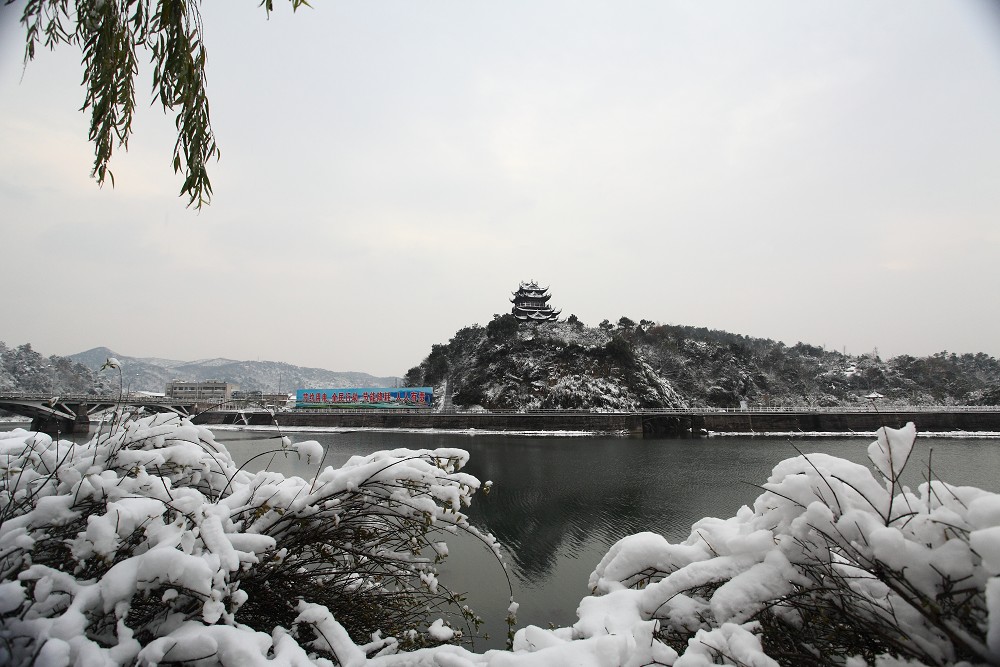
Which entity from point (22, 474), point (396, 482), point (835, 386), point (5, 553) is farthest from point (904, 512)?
point (835, 386)

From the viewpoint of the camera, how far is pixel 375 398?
42781 millimetres

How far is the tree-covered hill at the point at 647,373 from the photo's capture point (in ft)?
138

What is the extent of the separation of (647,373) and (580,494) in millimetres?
32962

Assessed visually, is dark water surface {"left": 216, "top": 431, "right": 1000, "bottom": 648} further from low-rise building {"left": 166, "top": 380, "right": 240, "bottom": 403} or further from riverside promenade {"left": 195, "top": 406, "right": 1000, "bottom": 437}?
low-rise building {"left": 166, "top": 380, "right": 240, "bottom": 403}

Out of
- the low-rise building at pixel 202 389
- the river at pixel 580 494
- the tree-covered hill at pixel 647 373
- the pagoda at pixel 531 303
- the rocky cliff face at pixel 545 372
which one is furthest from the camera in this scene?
the low-rise building at pixel 202 389

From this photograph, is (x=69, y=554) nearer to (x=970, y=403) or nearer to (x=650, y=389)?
(x=650, y=389)

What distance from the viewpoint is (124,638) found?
1423 mm

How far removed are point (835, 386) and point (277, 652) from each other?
2601 inches

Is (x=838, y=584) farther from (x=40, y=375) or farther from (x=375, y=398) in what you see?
(x=40, y=375)

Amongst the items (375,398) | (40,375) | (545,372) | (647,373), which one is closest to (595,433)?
(545,372)

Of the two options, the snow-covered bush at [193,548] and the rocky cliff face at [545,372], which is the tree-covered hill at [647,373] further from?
the snow-covered bush at [193,548]

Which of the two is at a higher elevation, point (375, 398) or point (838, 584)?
point (838, 584)

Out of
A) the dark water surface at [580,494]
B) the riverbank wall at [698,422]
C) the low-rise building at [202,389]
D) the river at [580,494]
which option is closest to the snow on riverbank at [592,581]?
the river at [580,494]

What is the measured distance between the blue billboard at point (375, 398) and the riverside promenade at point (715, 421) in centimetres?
464
